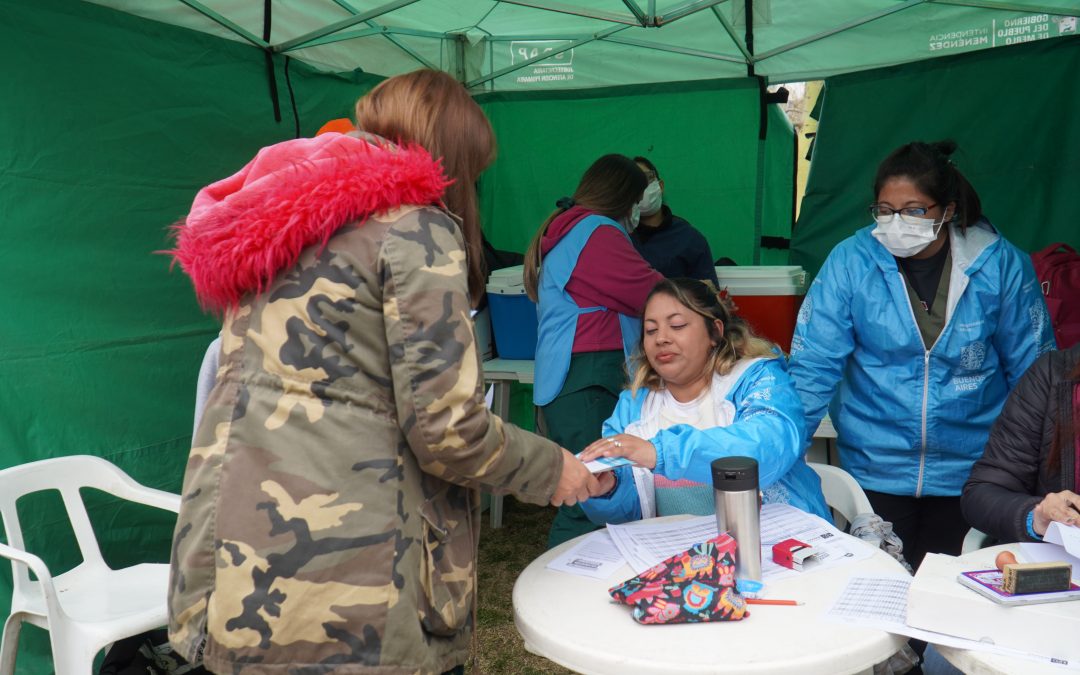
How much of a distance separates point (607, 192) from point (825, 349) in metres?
1.18

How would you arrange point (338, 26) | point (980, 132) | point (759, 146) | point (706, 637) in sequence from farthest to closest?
1. point (759, 146)
2. point (980, 132)
3. point (338, 26)
4. point (706, 637)

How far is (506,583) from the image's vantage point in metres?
4.16

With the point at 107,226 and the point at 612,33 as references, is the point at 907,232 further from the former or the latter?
the point at 107,226

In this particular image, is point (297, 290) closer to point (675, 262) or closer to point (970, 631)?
point (970, 631)

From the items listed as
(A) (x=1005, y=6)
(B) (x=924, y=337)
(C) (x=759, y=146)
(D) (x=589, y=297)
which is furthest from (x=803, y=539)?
(C) (x=759, y=146)

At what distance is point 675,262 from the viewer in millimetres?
4379

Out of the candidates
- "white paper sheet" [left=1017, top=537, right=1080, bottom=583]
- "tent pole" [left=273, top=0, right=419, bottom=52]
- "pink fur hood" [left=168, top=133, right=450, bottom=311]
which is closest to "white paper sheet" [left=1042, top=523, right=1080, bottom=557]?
"white paper sheet" [left=1017, top=537, right=1080, bottom=583]

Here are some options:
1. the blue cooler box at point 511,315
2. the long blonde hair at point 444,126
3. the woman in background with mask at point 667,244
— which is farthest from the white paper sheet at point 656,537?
the blue cooler box at point 511,315

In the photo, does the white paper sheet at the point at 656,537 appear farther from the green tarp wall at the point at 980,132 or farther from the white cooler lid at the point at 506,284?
the green tarp wall at the point at 980,132

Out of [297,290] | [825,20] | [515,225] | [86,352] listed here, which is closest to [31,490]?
[86,352]

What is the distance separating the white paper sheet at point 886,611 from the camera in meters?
1.39

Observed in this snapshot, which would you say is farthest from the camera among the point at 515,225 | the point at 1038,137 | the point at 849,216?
the point at 515,225

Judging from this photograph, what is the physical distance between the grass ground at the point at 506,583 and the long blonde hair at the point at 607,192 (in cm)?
150

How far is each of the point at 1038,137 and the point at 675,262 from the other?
1928 mm
